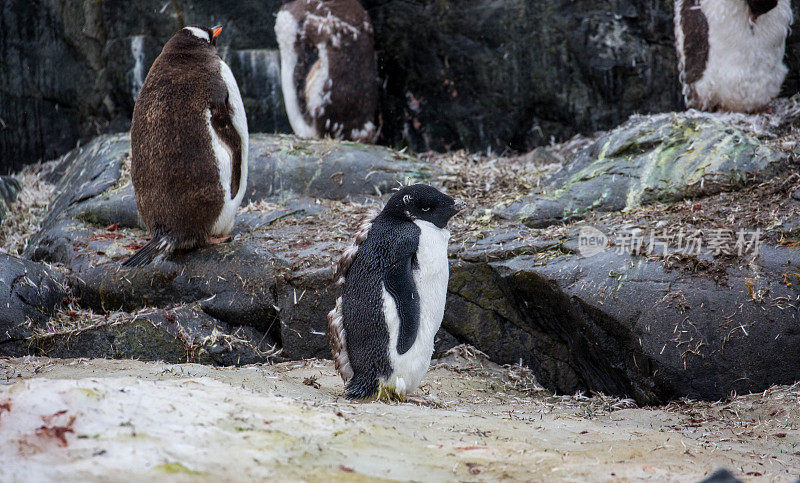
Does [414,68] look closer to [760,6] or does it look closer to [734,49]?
[734,49]

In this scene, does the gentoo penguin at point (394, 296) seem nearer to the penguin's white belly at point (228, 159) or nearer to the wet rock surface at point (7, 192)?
the penguin's white belly at point (228, 159)

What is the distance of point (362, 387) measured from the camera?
149 inches

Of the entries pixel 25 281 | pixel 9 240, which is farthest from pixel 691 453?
pixel 9 240

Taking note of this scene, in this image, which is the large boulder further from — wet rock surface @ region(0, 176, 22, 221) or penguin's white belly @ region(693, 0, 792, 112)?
penguin's white belly @ region(693, 0, 792, 112)

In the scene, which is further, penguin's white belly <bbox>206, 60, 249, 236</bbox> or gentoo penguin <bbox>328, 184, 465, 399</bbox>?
penguin's white belly <bbox>206, 60, 249, 236</bbox>

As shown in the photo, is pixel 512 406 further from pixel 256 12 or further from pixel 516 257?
pixel 256 12

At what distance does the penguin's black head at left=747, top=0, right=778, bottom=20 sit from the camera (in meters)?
6.37

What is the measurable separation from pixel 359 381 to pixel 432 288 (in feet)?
1.91

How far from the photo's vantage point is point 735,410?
386 cm

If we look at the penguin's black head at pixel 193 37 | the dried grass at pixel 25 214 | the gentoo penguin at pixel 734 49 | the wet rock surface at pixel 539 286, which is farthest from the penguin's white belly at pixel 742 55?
the dried grass at pixel 25 214

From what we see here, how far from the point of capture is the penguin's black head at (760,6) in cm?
637

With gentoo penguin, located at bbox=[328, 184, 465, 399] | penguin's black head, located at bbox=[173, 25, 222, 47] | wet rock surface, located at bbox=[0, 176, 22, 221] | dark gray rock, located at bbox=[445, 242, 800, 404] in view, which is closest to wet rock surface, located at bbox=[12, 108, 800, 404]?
dark gray rock, located at bbox=[445, 242, 800, 404]

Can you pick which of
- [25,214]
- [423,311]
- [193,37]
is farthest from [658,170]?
[25,214]

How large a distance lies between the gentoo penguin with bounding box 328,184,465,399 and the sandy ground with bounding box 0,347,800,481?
21 centimetres
